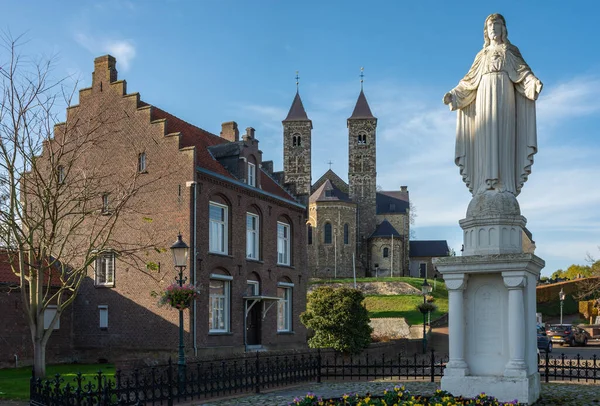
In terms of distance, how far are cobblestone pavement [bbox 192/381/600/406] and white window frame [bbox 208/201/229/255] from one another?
453 inches

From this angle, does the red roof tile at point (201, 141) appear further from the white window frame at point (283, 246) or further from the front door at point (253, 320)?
the front door at point (253, 320)

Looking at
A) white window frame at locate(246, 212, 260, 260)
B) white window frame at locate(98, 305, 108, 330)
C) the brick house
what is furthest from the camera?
white window frame at locate(246, 212, 260, 260)

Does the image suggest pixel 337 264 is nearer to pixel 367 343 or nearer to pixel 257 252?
pixel 257 252

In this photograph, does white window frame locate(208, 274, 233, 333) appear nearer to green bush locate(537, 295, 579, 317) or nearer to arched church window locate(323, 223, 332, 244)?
green bush locate(537, 295, 579, 317)

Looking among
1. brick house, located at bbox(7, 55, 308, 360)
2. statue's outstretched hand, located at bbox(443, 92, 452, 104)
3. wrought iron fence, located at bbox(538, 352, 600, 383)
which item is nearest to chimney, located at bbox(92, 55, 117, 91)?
brick house, located at bbox(7, 55, 308, 360)

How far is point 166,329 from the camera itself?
26953 millimetres

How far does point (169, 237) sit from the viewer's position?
27.3 m

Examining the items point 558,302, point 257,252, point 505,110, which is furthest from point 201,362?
point 558,302

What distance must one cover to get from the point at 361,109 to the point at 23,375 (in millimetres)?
72695

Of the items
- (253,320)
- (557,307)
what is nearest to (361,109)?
(557,307)

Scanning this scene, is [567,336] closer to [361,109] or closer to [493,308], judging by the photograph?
[493,308]

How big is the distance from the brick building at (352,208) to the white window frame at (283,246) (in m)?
43.5

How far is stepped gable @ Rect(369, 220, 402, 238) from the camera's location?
276 feet

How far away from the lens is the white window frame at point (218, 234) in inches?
1122
